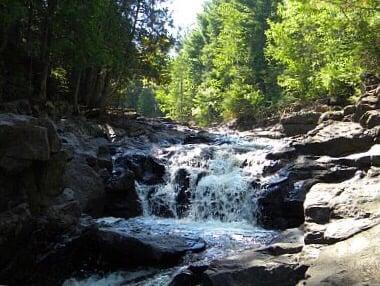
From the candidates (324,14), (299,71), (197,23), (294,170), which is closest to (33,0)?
(294,170)

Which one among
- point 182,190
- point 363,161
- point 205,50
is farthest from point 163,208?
point 205,50

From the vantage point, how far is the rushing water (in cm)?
891

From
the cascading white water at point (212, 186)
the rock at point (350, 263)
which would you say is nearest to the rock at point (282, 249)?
the rock at point (350, 263)

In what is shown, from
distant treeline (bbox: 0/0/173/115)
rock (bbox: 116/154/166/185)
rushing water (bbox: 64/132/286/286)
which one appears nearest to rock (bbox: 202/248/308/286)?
rushing water (bbox: 64/132/286/286)

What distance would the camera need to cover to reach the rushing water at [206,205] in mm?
8914

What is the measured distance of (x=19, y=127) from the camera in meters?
8.52

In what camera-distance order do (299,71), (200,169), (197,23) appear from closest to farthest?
1. (200,169)
2. (299,71)
3. (197,23)

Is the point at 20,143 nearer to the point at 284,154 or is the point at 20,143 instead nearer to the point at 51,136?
the point at 51,136

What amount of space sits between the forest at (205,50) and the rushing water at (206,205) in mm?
5570

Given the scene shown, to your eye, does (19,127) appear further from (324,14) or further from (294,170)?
(324,14)

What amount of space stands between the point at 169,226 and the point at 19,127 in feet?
16.6

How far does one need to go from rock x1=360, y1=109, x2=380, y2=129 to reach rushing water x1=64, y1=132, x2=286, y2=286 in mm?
3543

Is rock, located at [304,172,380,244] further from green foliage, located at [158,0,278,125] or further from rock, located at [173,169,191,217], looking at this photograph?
green foliage, located at [158,0,278,125]

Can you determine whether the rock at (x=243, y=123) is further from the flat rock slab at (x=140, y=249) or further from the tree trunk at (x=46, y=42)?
the flat rock slab at (x=140, y=249)
